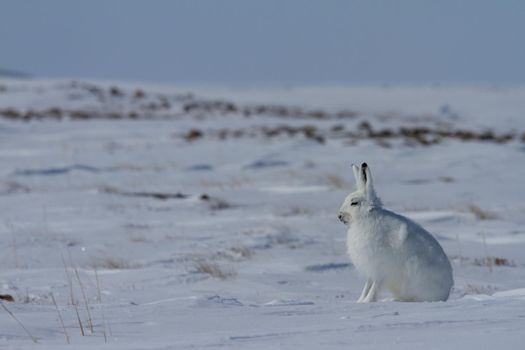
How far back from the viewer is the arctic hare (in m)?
5.94

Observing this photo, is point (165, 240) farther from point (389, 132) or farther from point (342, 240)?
point (389, 132)

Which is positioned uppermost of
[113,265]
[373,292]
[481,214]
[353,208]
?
[353,208]

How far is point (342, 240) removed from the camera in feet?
31.9

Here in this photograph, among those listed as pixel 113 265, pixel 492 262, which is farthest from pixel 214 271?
pixel 492 262

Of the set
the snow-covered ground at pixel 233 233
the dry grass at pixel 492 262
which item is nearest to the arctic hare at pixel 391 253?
the snow-covered ground at pixel 233 233

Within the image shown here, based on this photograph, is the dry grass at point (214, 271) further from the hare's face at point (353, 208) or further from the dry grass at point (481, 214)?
the dry grass at point (481, 214)

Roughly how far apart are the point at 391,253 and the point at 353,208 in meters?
0.39

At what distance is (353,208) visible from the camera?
6238 mm

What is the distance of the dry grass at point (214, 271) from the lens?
24.8 ft

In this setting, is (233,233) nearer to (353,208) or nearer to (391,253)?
(353,208)

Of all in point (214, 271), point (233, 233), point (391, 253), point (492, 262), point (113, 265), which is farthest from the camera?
point (233, 233)

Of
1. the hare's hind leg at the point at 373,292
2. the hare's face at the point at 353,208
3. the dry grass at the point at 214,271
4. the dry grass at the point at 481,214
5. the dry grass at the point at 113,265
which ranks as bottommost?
the hare's hind leg at the point at 373,292

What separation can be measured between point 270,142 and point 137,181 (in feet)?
22.9

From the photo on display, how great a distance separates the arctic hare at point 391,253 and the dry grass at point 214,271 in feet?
5.17
